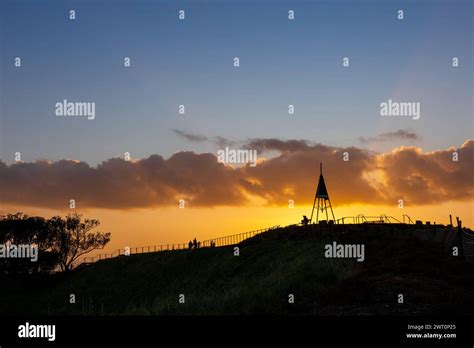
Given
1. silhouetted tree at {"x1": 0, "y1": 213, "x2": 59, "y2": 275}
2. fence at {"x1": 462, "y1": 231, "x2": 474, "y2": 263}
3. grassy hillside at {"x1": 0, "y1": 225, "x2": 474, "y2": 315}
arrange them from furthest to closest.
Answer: silhouetted tree at {"x1": 0, "y1": 213, "x2": 59, "y2": 275} → fence at {"x1": 462, "y1": 231, "x2": 474, "y2": 263} → grassy hillside at {"x1": 0, "y1": 225, "x2": 474, "y2": 315}

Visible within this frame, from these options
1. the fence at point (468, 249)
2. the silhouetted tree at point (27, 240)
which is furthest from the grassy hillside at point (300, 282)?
the silhouetted tree at point (27, 240)

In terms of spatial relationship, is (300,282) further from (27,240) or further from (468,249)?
(27,240)

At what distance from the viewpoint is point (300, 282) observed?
802 inches

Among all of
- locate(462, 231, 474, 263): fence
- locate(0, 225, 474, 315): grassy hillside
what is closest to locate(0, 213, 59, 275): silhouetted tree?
locate(0, 225, 474, 315): grassy hillside

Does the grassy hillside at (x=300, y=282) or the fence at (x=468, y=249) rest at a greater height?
the fence at (x=468, y=249)

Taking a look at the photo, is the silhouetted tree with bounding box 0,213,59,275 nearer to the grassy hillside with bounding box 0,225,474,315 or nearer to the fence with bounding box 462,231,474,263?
the grassy hillside with bounding box 0,225,474,315

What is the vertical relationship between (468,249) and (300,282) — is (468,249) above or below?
above

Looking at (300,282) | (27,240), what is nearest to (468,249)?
(300,282)

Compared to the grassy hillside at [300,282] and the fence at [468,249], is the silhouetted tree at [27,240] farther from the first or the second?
the fence at [468,249]

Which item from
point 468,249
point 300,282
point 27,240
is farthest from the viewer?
point 27,240

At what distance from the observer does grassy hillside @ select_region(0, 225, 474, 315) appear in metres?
17.5

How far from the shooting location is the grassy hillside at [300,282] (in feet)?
57.4

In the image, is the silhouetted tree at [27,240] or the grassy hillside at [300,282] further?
the silhouetted tree at [27,240]

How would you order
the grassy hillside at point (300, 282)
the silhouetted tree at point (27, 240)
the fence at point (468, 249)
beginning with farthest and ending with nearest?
the silhouetted tree at point (27, 240) < the fence at point (468, 249) < the grassy hillside at point (300, 282)
